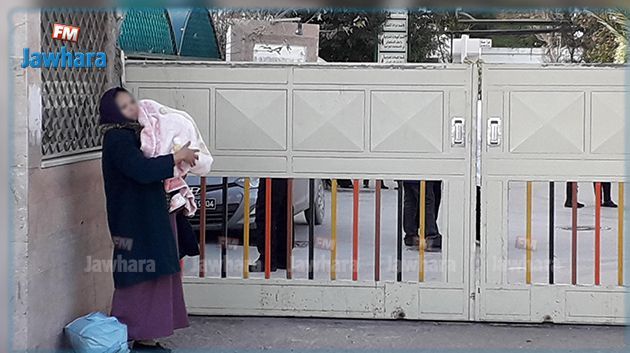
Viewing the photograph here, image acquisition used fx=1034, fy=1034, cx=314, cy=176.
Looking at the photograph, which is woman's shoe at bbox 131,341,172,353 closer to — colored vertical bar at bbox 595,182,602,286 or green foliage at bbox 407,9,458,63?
colored vertical bar at bbox 595,182,602,286

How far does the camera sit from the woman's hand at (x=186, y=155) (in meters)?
5.74

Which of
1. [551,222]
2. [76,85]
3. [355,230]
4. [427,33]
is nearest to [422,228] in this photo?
[355,230]

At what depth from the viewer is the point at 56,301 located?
5.68 m

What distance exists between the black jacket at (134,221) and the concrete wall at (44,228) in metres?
0.25

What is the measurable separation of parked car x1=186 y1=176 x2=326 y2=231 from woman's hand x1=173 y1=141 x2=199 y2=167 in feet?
4.03

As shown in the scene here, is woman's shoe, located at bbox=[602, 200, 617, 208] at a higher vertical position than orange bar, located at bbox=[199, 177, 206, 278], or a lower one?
higher

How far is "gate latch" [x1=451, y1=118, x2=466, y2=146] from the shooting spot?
6.84 metres

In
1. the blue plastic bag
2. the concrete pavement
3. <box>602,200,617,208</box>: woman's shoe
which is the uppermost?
<box>602,200,617,208</box>: woman's shoe

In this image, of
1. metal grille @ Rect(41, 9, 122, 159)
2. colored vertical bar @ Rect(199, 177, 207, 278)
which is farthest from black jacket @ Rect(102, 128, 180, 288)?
colored vertical bar @ Rect(199, 177, 207, 278)

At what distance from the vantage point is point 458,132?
22.5ft

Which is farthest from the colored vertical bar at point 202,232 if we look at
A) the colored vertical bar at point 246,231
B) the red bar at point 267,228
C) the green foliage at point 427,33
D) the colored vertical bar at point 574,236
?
the green foliage at point 427,33

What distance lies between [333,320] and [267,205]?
0.90m

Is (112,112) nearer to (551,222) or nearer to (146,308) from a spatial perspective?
(146,308)

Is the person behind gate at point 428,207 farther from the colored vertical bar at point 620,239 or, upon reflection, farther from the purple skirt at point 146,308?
the purple skirt at point 146,308
